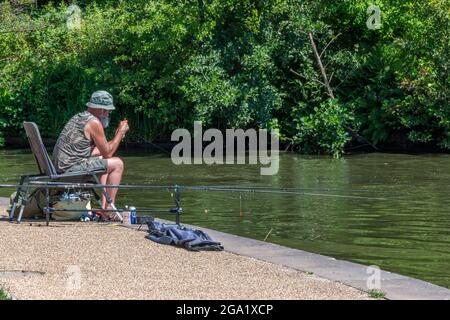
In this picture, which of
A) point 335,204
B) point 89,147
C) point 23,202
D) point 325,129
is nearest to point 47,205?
point 23,202

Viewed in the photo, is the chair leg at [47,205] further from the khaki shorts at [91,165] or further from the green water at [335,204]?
the green water at [335,204]

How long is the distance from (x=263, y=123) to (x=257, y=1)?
3004mm

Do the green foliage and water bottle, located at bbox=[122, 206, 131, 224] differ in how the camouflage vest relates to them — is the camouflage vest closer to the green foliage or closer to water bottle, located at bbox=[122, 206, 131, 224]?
water bottle, located at bbox=[122, 206, 131, 224]

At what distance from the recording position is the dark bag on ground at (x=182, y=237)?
9.72 meters

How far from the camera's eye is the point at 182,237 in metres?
9.97

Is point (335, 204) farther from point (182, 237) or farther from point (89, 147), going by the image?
point (182, 237)

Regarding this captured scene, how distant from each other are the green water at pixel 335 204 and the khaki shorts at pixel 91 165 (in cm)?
199

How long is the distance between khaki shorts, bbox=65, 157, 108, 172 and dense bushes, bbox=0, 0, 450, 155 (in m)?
12.3

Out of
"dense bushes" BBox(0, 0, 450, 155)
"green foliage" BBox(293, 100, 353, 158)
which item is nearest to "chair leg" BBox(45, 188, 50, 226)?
"dense bushes" BBox(0, 0, 450, 155)

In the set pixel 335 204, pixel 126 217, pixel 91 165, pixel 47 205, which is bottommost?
pixel 335 204

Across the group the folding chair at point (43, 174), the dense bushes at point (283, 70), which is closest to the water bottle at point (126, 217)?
the folding chair at point (43, 174)

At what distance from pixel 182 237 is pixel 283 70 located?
1660 cm

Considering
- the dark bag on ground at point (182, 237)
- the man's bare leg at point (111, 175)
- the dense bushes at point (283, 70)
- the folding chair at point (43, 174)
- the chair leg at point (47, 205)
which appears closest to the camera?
the dark bag on ground at point (182, 237)
